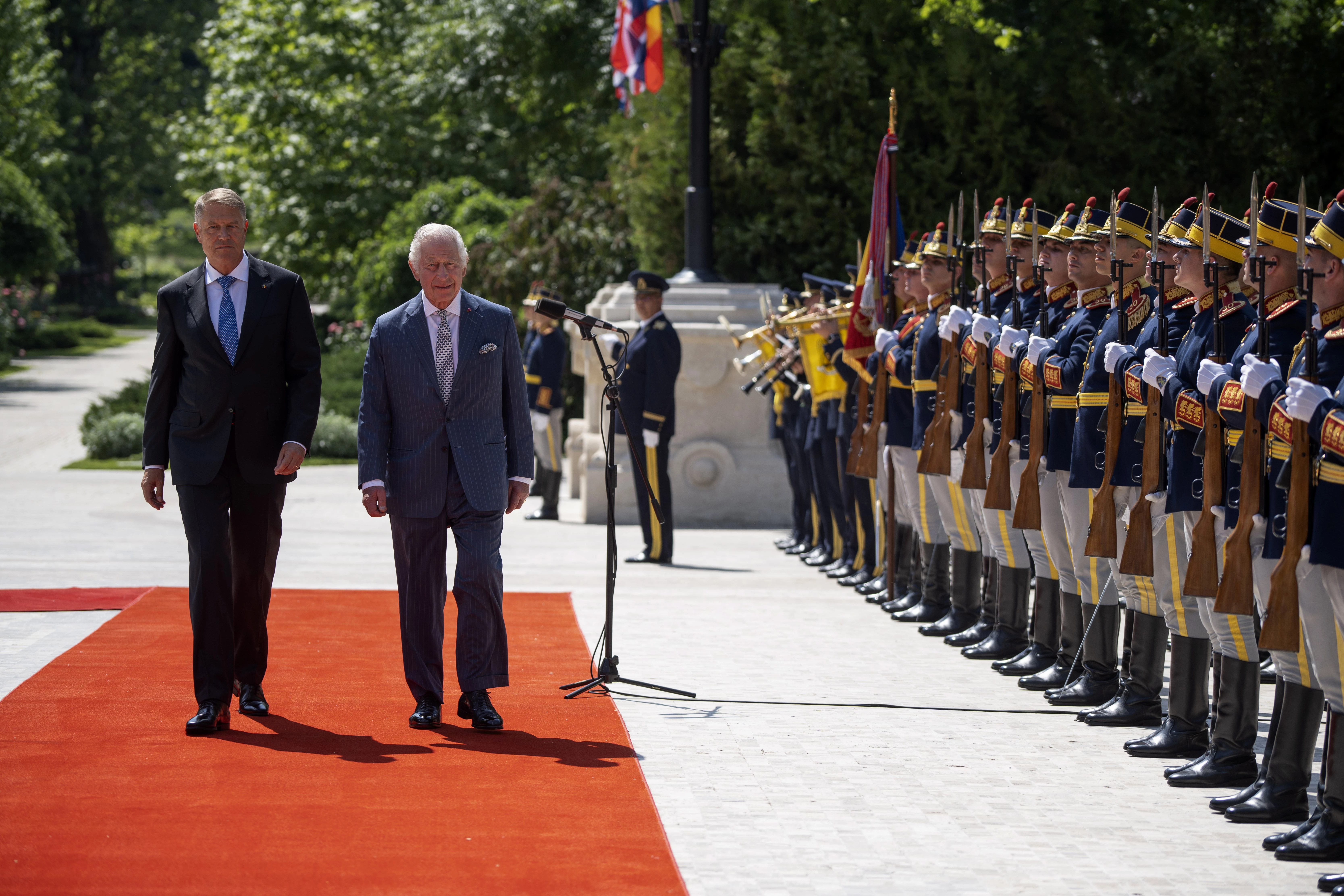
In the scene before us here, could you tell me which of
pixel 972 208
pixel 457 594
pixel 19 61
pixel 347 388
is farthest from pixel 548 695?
pixel 19 61

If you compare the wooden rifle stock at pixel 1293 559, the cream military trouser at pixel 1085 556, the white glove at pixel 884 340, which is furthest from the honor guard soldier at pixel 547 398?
the wooden rifle stock at pixel 1293 559

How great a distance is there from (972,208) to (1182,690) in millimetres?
10866

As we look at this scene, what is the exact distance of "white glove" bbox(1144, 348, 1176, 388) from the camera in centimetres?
639

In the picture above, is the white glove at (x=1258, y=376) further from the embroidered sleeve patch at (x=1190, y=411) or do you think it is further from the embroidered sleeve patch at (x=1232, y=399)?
the embroidered sleeve patch at (x=1190, y=411)

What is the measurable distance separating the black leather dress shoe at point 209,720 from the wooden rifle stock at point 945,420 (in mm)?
4036

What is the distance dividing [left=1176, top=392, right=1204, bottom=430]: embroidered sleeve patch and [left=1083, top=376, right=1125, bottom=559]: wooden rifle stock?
73 cm

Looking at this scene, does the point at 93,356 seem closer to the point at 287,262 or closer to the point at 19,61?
the point at 19,61

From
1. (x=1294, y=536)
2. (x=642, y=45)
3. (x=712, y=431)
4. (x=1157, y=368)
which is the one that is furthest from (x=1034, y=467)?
(x=642, y=45)

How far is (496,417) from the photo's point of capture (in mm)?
6613

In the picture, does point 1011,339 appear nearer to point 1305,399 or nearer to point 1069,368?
point 1069,368

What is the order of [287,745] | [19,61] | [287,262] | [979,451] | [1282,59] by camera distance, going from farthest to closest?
[19,61] → [287,262] → [1282,59] → [979,451] → [287,745]

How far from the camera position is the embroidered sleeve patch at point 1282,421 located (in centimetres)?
517

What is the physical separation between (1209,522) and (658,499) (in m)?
6.53

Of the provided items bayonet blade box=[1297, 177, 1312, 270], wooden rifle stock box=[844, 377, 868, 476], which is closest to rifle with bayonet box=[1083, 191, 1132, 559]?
bayonet blade box=[1297, 177, 1312, 270]
